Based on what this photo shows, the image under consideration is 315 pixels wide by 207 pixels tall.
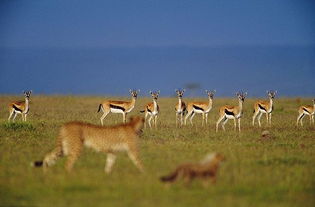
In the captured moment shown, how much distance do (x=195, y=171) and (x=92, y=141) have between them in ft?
9.97

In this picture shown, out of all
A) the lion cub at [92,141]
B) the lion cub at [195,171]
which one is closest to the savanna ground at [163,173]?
the lion cub at [195,171]

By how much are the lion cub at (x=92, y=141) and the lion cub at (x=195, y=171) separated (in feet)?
6.71

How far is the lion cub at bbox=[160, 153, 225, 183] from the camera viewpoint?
32.5 ft

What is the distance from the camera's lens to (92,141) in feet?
39.9

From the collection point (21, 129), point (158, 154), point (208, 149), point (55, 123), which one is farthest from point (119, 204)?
point (55, 123)

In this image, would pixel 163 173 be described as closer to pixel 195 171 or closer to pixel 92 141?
pixel 195 171

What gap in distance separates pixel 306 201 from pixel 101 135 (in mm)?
4697

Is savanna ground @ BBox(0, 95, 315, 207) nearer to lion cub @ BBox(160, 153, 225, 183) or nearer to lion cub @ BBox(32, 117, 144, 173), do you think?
lion cub @ BBox(160, 153, 225, 183)

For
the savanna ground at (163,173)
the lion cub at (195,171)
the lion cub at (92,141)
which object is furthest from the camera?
the lion cub at (92,141)

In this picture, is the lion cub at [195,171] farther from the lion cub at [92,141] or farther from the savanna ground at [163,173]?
the lion cub at [92,141]

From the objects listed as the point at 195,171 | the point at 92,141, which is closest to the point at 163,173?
the point at 195,171

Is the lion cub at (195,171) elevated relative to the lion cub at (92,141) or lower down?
lower down

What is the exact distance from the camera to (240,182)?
34.8ft

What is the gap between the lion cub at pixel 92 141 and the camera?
11.9m
